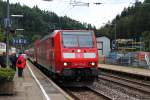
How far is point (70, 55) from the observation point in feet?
76.0

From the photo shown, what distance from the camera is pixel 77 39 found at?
79.3ft

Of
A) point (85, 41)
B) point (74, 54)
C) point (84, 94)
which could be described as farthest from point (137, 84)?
point (84, 94)

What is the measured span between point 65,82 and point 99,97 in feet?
13.1

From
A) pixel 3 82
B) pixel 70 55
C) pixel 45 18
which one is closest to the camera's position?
pixel 3 82

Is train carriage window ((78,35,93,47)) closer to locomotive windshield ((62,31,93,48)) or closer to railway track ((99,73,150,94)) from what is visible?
locomotive windshield ((62,31,93,48))

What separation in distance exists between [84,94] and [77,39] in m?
3.49

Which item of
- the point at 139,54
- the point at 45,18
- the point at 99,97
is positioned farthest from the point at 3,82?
the point at 45,18

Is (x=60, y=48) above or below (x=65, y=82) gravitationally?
above

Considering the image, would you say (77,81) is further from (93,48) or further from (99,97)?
(99,97)

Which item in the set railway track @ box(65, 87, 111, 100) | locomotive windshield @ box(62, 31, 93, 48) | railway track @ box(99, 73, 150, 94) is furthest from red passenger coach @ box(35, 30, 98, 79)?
railway track @ box(99, 73, 150, 94)

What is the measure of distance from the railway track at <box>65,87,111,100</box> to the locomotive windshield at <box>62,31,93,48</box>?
224 centimetres

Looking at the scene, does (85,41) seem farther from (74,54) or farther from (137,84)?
(137,84)

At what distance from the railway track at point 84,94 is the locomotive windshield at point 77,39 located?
7.33ft

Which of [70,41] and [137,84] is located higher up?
[70,41]
